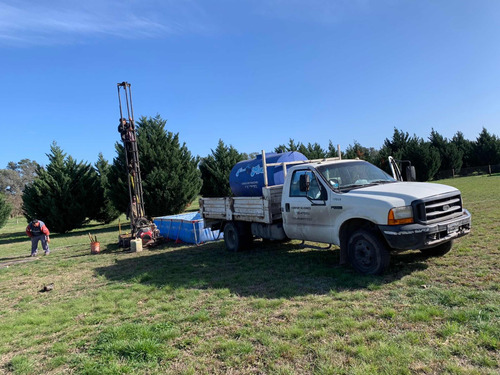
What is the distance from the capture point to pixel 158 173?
23422 mm

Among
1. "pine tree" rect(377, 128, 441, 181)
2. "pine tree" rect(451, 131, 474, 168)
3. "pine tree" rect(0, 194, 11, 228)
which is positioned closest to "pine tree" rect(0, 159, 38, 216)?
"pine tree" rect(0, 194, 11, 228)

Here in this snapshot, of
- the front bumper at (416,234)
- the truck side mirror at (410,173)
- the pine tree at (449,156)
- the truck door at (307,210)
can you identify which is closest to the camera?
the front bumper at (416,234)

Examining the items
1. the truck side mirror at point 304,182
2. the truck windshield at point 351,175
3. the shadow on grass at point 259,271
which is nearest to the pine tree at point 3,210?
the shadow on grass at point 259,271

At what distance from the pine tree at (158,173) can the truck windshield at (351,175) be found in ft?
57.7

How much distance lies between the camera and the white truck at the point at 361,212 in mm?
5664

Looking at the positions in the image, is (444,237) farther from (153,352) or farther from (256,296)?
(153,352)

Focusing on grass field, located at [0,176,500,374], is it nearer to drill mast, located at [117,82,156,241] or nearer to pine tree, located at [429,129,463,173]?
drill mast, located at [117,82,156,241]

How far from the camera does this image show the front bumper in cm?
552

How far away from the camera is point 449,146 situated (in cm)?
4891

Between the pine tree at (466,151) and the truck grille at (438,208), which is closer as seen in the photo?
Result: the truck grille at (438,208)

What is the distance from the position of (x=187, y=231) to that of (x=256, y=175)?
15.4 ft

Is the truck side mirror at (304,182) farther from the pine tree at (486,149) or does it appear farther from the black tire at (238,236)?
the pine tree at (486,149)

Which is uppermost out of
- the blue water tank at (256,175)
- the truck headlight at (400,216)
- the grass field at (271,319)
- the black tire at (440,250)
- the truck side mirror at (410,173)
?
the blue water tank at (256,175)

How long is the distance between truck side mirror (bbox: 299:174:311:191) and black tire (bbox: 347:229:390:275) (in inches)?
51.9
